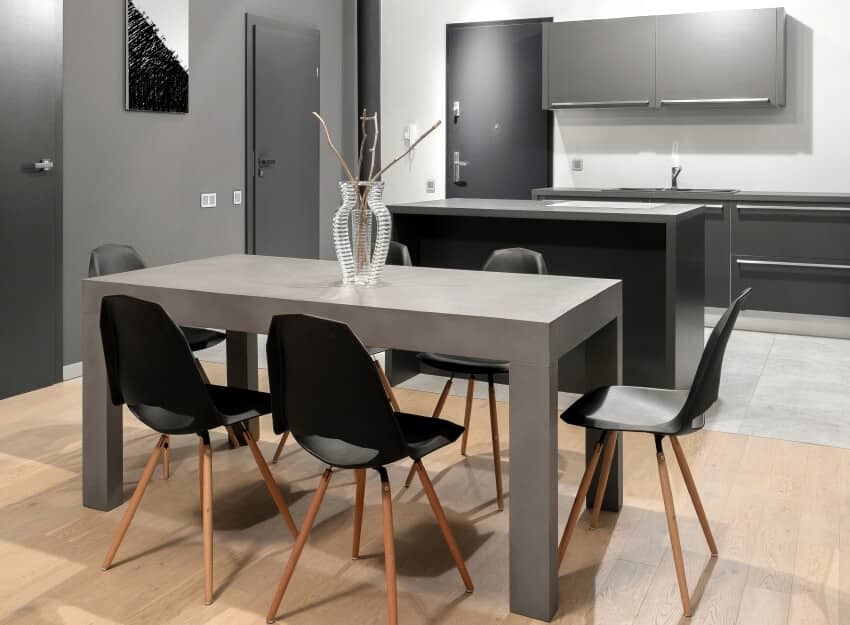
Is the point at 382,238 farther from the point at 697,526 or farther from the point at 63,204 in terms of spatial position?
the point at 63,204

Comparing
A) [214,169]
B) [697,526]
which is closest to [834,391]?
[697,526]

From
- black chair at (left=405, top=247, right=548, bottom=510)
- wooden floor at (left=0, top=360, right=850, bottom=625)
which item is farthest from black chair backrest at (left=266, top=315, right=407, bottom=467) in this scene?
black chair at (left=405, top=247, right=548, bottom=510)

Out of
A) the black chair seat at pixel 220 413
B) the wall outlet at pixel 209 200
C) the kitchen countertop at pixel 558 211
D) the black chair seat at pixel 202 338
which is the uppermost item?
the wall outlet at pixel 209 200

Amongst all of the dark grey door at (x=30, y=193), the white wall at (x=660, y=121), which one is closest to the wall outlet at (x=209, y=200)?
the dark grey door at (x=30, y=193)

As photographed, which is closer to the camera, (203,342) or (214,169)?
(203,342)

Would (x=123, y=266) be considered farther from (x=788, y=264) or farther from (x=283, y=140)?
(x=788, y=264)

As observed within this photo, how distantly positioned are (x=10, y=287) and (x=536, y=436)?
10.8 feet

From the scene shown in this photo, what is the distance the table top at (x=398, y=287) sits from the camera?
2.74 m

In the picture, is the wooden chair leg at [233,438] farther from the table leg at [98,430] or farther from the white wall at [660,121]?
the white wall at [660,121]

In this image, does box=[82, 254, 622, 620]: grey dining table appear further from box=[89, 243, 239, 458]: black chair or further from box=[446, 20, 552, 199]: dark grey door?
box=[446, 20, 552, 199]: dark grey door

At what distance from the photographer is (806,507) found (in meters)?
3.32

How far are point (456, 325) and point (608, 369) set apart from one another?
0.80 meters

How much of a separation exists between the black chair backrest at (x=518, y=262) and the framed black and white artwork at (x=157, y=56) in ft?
9.03

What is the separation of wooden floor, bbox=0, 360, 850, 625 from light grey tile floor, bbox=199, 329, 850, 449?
285 mm
